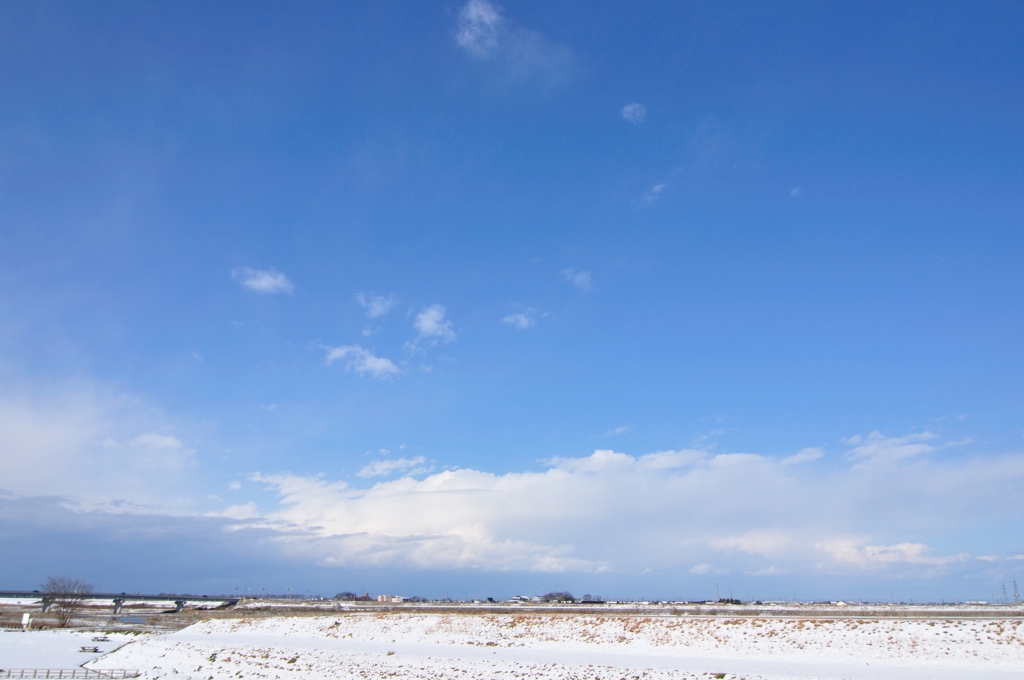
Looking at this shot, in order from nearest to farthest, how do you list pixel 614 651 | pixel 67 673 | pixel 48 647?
1. pixel 67 673
2. pixel 614 651
3. pixel 48 647

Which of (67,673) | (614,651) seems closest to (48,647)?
(67,673)

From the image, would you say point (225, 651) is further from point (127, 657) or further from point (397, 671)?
point (397, 671)

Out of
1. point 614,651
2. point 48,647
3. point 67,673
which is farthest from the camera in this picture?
point 48,647

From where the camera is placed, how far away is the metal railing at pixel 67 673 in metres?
48.1


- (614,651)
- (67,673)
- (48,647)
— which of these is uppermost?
(614,651)

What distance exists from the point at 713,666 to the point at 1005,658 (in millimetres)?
20436

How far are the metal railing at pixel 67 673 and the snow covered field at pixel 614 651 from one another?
6.61 ft

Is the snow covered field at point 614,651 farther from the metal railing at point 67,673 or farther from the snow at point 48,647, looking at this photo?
the snow at point 48,647

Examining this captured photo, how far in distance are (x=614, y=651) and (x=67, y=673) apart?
152 feet

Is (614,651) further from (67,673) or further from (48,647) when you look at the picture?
(48,647)

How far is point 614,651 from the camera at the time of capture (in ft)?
189

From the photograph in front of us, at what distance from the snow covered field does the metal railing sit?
2.02 meters

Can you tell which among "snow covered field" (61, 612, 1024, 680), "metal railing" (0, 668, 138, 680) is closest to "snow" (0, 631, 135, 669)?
"snow covered field" (61, 612, 1024, 680)

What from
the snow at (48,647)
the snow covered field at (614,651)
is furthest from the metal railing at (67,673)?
the snow at (48,647)
